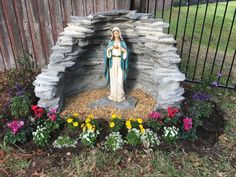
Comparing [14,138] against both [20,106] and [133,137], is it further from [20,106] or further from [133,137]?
[133,137]

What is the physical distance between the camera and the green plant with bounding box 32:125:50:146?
3418mm

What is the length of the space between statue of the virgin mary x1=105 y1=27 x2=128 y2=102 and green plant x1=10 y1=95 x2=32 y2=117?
4.09 ft

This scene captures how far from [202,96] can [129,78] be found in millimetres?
1227

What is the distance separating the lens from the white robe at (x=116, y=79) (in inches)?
150

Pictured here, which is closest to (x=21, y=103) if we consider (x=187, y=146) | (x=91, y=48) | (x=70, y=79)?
(x=70, y=79)

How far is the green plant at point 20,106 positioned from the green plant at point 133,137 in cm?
155

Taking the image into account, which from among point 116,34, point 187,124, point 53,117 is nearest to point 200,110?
point 187,124

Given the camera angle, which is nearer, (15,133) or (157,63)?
(15,133)

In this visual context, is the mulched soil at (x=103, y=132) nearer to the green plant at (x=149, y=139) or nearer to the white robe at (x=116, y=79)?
the green plant at (x=149, y=139)

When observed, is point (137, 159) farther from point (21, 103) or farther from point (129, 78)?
point (21, 103)

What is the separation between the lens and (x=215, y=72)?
17.9 ft

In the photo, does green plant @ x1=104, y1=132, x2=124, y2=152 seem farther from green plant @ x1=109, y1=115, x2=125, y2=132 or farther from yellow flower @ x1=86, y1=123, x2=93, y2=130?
yellow flower @ x1=86, y1=123, x2=93, y2=130

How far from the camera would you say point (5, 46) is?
495cm

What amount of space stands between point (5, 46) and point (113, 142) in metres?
2.98
